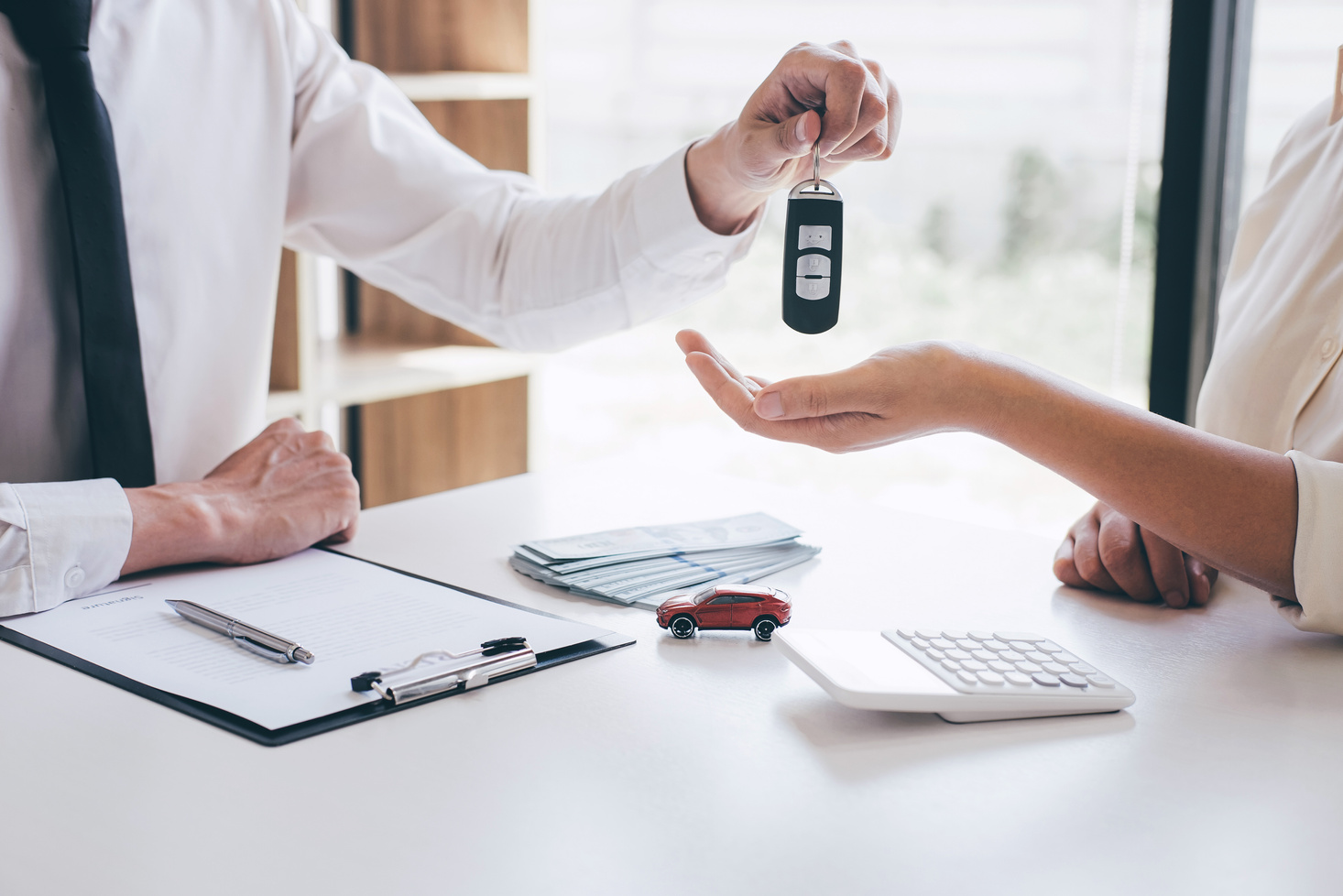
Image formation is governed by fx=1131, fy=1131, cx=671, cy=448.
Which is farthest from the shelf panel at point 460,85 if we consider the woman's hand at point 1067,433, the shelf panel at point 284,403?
the woman's hand at point 1067,433

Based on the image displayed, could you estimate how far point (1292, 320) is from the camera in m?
1.10

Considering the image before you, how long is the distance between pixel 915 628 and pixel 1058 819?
0.24 meters

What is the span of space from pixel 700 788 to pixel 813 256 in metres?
0.54

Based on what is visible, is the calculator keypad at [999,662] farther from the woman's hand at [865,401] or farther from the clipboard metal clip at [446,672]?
the clipboard metal clip at [446,672]

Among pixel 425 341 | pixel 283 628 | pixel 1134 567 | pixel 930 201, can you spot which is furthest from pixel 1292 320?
pixel 425 341

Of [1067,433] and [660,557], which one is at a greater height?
[1067,433]

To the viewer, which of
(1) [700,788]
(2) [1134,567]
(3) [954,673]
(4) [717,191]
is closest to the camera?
(1) [700,788]

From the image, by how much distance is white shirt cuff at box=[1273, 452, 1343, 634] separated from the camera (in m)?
0.89

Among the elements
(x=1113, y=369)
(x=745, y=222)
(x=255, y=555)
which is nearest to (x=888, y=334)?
(x=1113, y=369)

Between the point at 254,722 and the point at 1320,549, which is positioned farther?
the point at 1320,549

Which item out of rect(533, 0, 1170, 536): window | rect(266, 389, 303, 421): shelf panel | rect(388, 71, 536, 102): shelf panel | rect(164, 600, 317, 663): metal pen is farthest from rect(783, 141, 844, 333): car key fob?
rect(388, 71, 536, 102): shelf panel

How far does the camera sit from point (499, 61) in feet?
7.85

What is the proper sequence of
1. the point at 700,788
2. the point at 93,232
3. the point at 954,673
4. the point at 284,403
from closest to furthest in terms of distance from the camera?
the point at 700,788, the point at 954,673, the point at 93,232, the point at 284,403

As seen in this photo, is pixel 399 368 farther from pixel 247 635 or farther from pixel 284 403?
pixel 247 635
